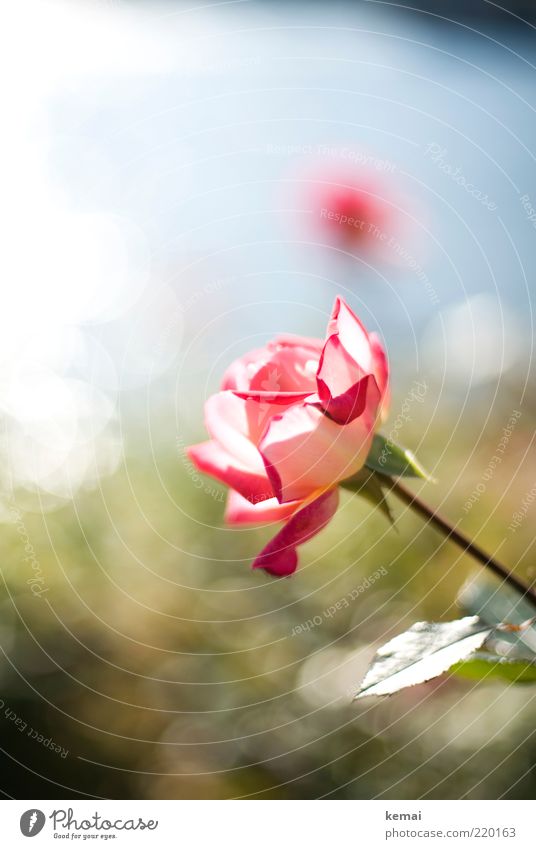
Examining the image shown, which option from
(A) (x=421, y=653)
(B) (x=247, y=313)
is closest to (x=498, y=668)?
(A) (x=421, y=653)

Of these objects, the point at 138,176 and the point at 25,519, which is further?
the point at 25,519

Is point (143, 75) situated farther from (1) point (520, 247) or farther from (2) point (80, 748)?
(2) point (80, 748)

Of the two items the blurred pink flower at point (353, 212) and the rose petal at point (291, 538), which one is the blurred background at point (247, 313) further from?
the rose petal at point (291, 538)

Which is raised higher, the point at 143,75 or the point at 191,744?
the point at 143,75

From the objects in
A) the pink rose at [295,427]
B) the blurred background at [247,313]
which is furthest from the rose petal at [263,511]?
the blurred background at [247,313]
